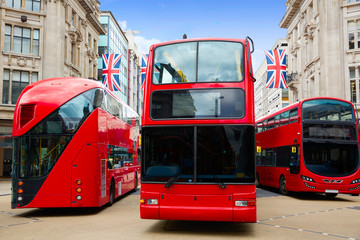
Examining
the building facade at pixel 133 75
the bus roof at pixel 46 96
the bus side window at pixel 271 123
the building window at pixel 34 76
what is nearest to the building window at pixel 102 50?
the building facade at pixel 133 75

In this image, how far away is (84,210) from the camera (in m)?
13.4

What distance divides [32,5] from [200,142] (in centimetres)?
2895

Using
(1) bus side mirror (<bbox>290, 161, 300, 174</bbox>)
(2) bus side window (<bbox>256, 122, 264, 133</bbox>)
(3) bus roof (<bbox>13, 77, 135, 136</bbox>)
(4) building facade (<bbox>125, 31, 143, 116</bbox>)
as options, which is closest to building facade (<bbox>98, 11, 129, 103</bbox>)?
(4) building facade (<bbox>125, 31, 143, 116</bbox>)

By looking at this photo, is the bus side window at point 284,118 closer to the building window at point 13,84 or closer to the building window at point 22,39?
the building window at point 13,84

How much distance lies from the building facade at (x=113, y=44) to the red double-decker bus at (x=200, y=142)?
137 feet

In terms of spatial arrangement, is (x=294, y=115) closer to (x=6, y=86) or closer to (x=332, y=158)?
(x=332, y=158)

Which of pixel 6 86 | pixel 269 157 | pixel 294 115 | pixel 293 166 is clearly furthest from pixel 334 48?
pixel 6 86

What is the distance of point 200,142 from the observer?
8.95 meters

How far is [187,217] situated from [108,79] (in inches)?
694

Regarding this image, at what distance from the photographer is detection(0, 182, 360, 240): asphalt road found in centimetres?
877

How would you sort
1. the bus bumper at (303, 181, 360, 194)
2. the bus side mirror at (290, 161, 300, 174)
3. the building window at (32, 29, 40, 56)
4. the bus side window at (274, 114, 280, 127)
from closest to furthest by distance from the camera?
the bus bumper at (303, 181, 360, 194) < the bus side mirror at (290, 161, 300, 174) < the bus side window at (274, 114, 280, 127) < the building window at (32, 29, 40, 56)

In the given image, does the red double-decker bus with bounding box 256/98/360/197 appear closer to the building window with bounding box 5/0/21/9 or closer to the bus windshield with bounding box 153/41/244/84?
the bus windshield with bounding box 153/41/244/84

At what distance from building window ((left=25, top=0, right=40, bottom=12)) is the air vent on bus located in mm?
24519

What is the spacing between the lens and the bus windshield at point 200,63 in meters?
9.24
